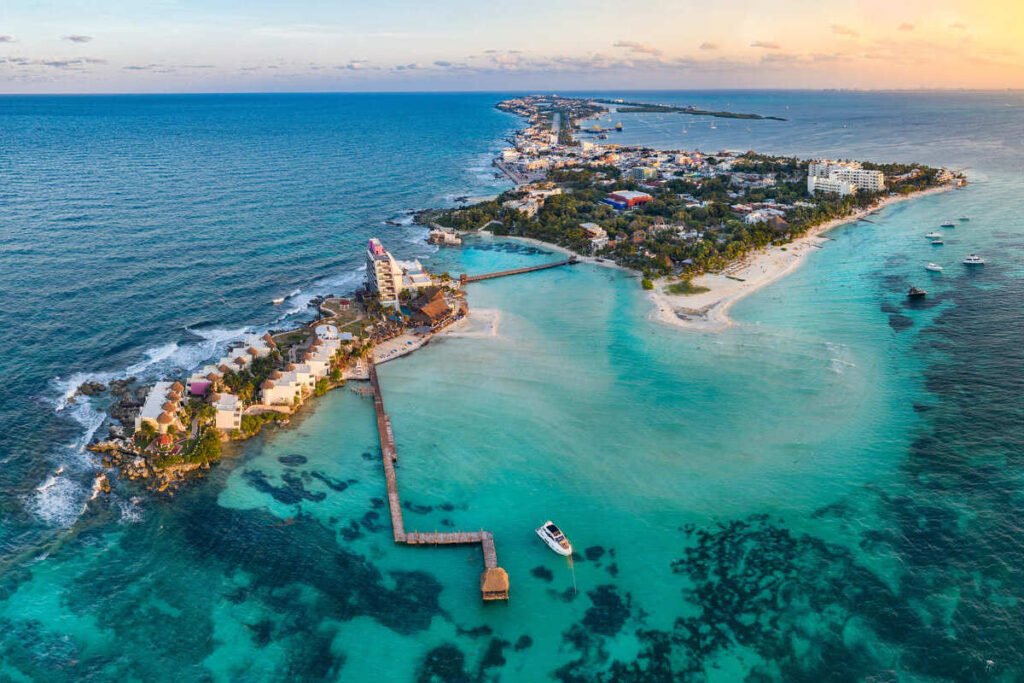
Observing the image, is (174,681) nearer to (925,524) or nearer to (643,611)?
(643,611)

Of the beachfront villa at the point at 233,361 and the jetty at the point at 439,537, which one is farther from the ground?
the beachfront villa at the point at 233,361

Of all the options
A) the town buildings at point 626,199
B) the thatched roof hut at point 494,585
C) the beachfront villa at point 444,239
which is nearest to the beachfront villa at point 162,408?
the thatched roof hut at point 494,585

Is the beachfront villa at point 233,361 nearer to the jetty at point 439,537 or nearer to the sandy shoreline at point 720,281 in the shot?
the jetty at point 439,537

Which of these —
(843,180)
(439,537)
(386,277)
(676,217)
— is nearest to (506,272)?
(386,277)

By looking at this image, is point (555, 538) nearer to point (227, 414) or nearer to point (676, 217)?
point (227, 414)

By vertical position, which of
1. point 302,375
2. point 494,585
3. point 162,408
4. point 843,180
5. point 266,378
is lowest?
point 494,585

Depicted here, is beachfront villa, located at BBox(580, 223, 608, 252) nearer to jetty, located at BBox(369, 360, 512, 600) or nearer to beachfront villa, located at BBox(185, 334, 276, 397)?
beachfront villa, located at BBox(185, 334, 276, 397)
